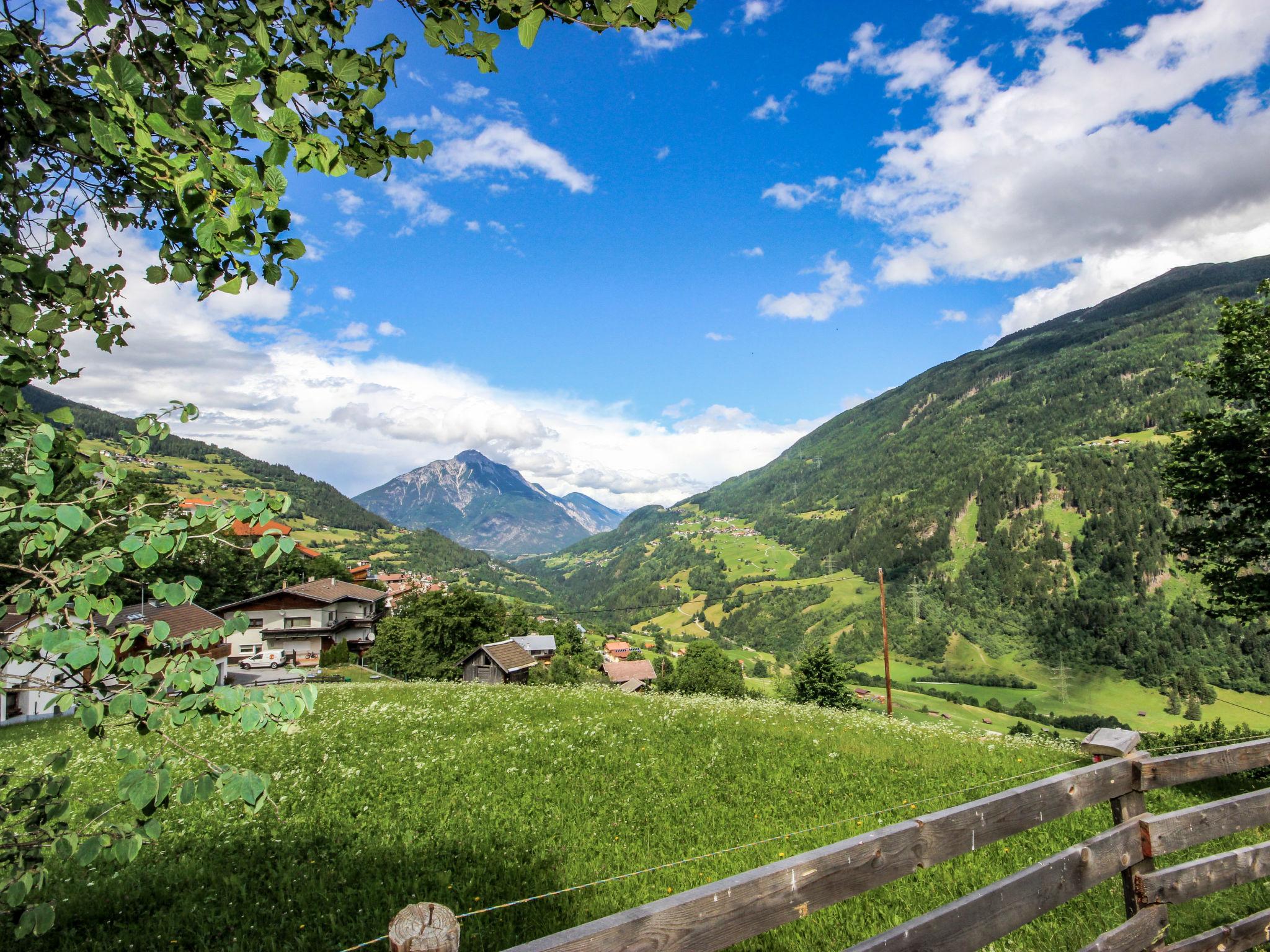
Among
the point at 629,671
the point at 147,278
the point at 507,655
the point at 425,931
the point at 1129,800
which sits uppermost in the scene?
the point at 147,278

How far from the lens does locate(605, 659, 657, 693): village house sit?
80.9 metres

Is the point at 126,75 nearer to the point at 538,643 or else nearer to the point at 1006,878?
the point at 1006,878

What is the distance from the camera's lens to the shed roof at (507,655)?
166 feet

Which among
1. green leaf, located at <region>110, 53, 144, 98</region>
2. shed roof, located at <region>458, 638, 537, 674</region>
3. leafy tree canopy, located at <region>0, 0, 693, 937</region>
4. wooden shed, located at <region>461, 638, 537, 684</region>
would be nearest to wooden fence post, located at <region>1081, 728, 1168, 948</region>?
leafy tree canopy, located at <region>0, 0, 693, 937</region>

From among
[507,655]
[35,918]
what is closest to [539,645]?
[507,655]

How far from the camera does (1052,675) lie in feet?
528

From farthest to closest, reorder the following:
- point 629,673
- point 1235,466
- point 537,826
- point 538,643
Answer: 1. point 629,673
2. point 538,643
3. point 1235,466
4. point 537,826

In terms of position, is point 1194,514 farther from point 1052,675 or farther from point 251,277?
point 1052,675

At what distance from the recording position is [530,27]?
2400 millimetres

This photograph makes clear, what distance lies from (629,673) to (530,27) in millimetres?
86889

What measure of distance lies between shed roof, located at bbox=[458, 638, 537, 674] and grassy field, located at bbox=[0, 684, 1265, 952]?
1451 inches

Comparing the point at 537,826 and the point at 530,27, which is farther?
the point at 537,826

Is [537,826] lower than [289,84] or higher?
lower

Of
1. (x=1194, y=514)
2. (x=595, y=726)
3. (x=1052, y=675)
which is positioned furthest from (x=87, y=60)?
(x=1052, y=675)
